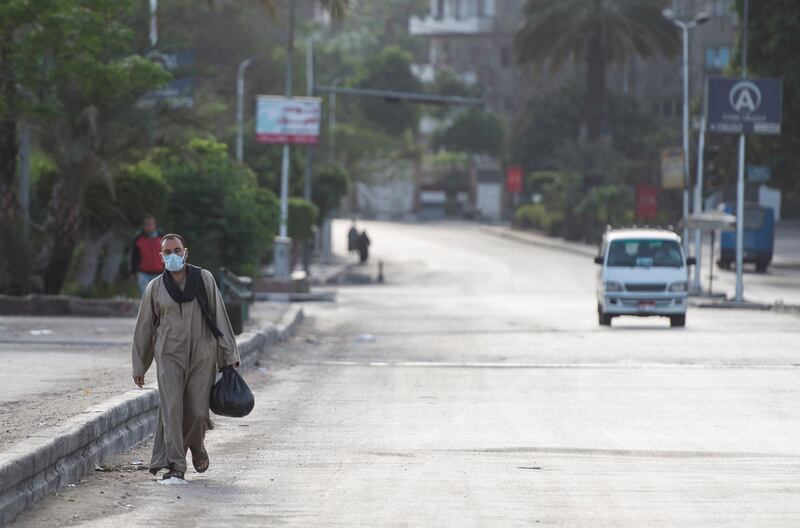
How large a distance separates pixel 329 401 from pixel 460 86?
109m

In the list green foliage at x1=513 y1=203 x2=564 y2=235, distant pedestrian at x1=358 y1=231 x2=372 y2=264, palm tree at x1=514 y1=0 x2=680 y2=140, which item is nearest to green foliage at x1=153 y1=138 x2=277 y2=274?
distant pedestrian at x1=358 y1=231 x2=372 y2=264

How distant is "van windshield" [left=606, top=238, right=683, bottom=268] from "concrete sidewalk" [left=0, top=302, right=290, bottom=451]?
738cm

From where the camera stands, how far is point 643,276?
103 feet

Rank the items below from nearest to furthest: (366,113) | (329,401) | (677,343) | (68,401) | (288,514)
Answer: (288,514)
(68,401)
(329,401)
(677,343)
(366,113)

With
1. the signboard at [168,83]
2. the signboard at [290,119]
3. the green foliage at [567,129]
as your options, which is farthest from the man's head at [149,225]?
the green foliage at [567,129]

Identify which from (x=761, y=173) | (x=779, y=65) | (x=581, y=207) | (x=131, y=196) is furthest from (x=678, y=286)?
(x=581, y=207)

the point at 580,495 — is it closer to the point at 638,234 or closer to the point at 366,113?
the point at 638,234

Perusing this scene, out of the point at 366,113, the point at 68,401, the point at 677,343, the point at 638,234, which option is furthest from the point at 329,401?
the point at 366,113

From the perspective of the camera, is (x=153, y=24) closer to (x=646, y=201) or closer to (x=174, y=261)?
(x=174, y=261)

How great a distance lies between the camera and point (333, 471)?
11445mm

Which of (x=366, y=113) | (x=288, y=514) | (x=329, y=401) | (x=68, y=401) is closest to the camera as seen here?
(x=288, y=514)

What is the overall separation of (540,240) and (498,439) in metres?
75.6

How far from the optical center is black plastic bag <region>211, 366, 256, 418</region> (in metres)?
11.0

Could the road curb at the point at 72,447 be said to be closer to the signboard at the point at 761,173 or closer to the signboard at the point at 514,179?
the signboard at the point at 761,173
